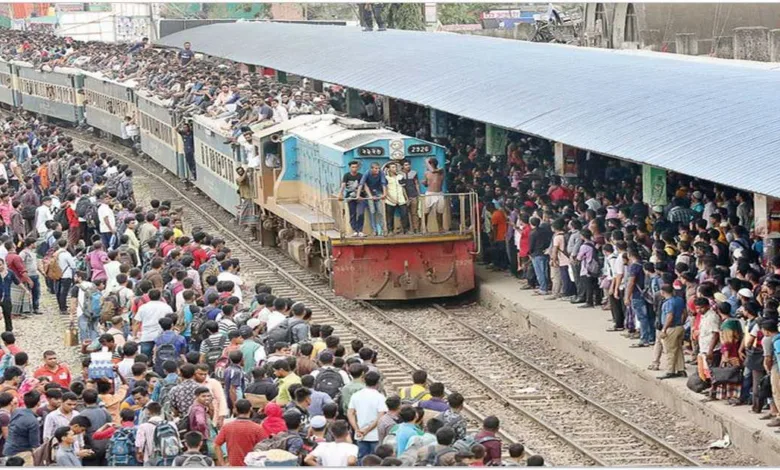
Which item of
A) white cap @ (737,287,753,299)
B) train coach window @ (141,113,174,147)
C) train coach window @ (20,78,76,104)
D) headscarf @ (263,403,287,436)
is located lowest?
train coach window @ (20,78,76,104)

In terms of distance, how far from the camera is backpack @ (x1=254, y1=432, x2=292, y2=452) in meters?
11.7

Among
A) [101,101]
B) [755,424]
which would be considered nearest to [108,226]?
[755,424]

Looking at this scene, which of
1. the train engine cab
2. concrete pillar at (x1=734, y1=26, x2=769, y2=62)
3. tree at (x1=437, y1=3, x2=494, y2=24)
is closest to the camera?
the train engine cab

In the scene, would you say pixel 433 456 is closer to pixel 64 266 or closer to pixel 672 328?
pixel 672 328

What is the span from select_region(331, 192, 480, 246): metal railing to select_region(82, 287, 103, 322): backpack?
17.0 feet

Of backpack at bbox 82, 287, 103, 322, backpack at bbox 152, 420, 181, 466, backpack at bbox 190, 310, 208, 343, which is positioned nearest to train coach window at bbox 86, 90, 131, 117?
backpack at bbox 82, 287, 103, 322

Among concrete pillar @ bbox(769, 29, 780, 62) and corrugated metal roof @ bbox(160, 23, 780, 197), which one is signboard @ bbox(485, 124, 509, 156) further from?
concrete pillar @ bbox(769, 29, 780, 62)

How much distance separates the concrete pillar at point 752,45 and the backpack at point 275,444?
2349cm

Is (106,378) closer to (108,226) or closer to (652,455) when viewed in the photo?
(652,455)

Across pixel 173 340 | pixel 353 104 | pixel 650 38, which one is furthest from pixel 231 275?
pixel 650 38

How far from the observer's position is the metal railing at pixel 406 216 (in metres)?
23.1

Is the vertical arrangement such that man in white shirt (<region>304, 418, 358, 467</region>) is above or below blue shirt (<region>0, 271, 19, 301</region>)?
above

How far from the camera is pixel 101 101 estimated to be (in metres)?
47.4

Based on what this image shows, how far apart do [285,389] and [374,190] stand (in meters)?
10.1
